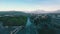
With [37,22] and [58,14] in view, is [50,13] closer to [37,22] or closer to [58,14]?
[58,14]

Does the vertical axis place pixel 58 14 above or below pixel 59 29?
above

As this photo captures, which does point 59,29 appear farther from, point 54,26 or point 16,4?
point 16,4

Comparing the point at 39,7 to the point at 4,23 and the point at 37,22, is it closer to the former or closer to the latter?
the point at 37,22

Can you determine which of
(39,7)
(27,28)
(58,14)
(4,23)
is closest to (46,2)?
(39,7)

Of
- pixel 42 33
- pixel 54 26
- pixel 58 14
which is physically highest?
pixel 58 14

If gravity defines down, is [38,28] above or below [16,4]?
below

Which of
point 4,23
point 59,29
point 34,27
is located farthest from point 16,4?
point 59,29

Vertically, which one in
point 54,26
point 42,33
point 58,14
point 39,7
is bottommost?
point 42,33
